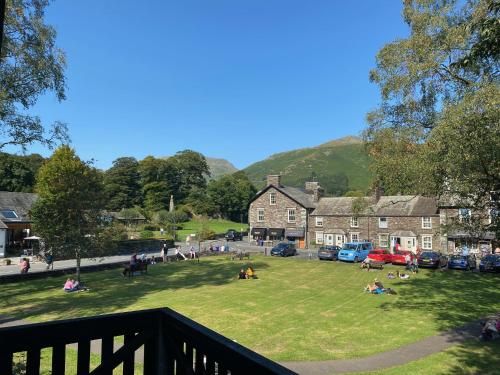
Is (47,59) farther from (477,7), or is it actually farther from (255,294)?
(477,7)

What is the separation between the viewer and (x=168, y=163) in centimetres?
11412

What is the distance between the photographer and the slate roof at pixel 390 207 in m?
46.1

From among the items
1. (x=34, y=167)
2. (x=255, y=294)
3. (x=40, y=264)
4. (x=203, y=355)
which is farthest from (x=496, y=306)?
(x=34, y=167)

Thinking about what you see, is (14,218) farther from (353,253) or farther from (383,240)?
(383,240)

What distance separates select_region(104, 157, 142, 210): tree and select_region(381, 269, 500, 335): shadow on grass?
81.0 metres

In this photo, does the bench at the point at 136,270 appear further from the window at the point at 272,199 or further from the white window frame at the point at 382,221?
the window at the point at 272,199

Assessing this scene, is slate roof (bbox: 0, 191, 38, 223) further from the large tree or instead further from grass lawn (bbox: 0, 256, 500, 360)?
the large tree

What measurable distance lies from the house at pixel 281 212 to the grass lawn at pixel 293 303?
24.3 metres

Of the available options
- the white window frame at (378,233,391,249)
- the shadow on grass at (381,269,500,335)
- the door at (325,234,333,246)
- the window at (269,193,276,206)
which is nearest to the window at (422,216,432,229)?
the white window frame at (378,233,391,249)

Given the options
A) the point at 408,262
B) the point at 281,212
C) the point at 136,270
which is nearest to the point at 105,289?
the point at 136,270

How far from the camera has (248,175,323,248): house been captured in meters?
56.0

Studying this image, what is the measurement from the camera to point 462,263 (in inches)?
1302

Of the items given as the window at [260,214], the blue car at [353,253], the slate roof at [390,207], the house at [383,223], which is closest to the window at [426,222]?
the house at [383,223]

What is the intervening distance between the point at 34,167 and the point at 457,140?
251ft
